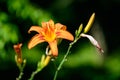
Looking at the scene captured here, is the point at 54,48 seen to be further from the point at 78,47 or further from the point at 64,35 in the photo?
the point at 78,47

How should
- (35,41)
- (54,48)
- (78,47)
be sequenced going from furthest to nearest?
(78,47) → (35,41) → (54,48)

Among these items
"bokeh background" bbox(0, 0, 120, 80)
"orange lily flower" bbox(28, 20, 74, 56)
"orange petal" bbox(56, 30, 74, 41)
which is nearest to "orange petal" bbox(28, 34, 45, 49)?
"orange lily flower" bbox(28, 20, 74, 56)

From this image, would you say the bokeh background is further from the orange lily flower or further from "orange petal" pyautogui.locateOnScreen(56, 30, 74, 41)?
"orange petal" pyautogui.locateOnScreen(56, 30, 74, 41)

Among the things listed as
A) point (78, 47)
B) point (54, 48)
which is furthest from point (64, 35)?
point (78, 47)

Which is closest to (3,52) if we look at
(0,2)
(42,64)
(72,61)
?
(0,2)

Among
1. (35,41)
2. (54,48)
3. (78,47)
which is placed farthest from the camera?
(78,47)

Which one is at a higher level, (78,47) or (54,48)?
(54,48)
